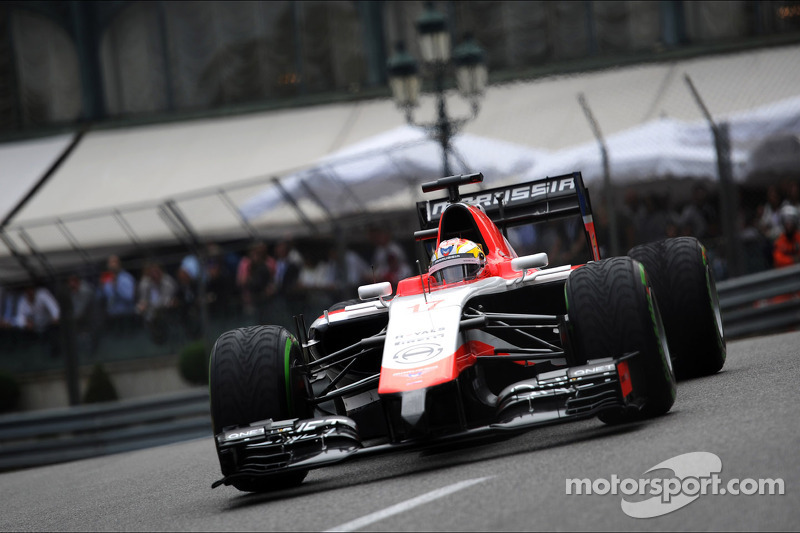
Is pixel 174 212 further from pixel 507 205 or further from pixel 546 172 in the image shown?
pixel 507 205

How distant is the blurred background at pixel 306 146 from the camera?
14.9 metres

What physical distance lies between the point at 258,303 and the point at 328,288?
0.92 m

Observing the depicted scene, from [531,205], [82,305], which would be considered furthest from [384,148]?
[531,205]

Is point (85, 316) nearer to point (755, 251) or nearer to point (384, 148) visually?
point (384, 148)

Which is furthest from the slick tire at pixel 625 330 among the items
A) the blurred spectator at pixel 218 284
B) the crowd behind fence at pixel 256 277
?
the blurred spectator at pixel 218 284

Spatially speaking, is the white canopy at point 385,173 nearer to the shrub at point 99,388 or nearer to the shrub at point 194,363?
the shrub at point 194,363

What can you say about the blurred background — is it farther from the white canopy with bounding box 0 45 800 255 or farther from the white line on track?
the white line on track

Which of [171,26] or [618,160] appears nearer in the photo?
[618,160]

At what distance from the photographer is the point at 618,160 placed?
1512 cm

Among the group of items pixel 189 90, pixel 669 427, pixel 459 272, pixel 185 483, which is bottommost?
pixel 185 483

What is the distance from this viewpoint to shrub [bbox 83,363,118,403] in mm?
15562

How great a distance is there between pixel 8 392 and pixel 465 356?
1034cm

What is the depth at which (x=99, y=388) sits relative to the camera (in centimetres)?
1561

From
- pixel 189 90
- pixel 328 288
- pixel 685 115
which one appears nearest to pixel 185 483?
pixel 328 288
